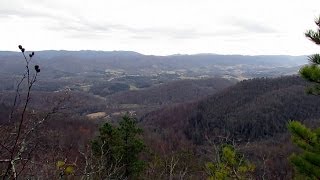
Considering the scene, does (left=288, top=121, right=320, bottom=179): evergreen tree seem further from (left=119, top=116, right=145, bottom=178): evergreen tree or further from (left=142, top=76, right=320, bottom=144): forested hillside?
(left=142, top=76, right=320, bottom=144): forested hillside

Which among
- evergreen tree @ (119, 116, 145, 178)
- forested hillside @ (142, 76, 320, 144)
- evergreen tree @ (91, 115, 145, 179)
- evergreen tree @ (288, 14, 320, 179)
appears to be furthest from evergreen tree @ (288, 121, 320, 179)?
forested hillside @ (142, 76, 320, 144)

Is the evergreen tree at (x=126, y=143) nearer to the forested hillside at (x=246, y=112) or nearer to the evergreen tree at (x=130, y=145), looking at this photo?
the evergreen tree at (x=130, y=145)

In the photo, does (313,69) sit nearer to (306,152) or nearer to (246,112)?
(306,152)

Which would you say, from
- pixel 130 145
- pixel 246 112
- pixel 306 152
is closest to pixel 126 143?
pixel 130 145

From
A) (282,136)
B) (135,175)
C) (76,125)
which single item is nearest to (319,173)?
(135,175)

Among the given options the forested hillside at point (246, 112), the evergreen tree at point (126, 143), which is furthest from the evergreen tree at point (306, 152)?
the forested hillside at point (246, 112)

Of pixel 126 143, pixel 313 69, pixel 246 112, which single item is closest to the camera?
pixel 313 69
